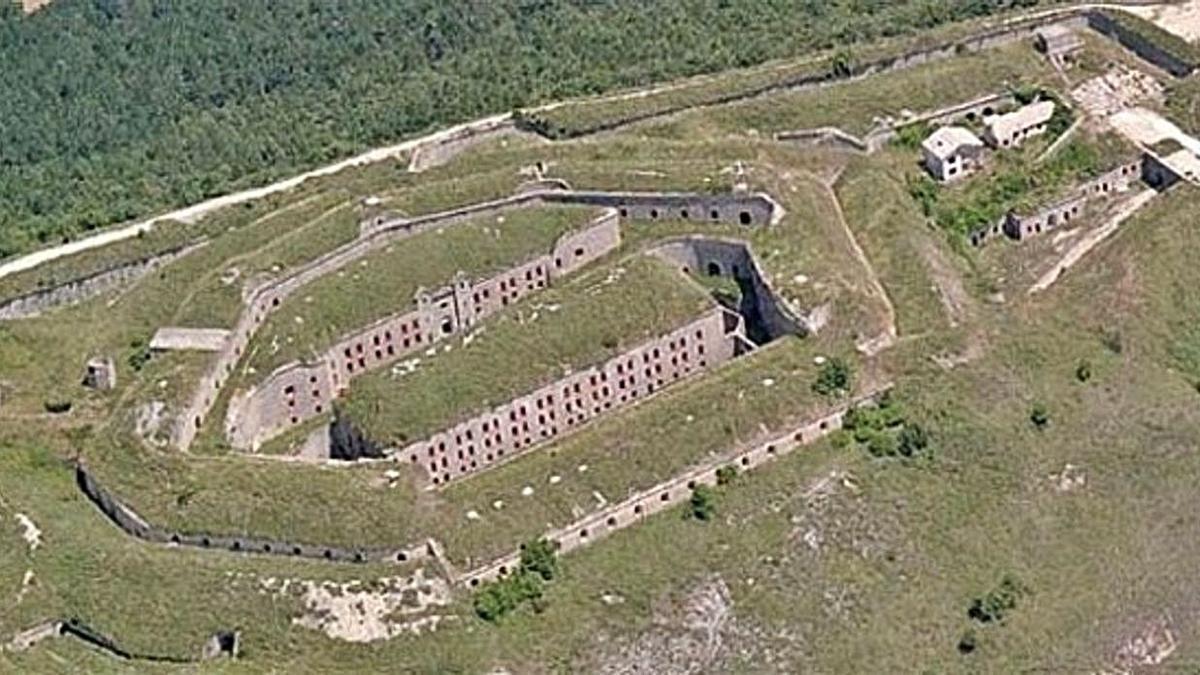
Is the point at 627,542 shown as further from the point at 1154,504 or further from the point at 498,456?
the point at 1154,504

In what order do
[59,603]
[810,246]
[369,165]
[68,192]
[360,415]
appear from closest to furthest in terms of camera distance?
[59,603]
[360,415]
[810,246]
[369,165]
[68,192]

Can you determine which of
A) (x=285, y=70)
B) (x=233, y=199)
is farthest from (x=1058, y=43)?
(x=285, y=70)

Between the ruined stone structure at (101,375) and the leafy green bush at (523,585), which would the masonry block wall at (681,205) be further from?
the leafy green bush at (523,585)

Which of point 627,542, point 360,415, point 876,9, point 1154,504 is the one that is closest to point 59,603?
point 360,415

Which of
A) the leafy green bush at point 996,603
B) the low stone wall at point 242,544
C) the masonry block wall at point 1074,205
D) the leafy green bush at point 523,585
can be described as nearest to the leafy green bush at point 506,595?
the leafy green bush at point 523,585

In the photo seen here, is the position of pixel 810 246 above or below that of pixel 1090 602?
above

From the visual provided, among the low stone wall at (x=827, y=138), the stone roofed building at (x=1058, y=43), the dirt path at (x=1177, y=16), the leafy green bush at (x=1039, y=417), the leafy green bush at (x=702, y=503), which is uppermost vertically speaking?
the stone roofed building at (x=1058, y=43)
